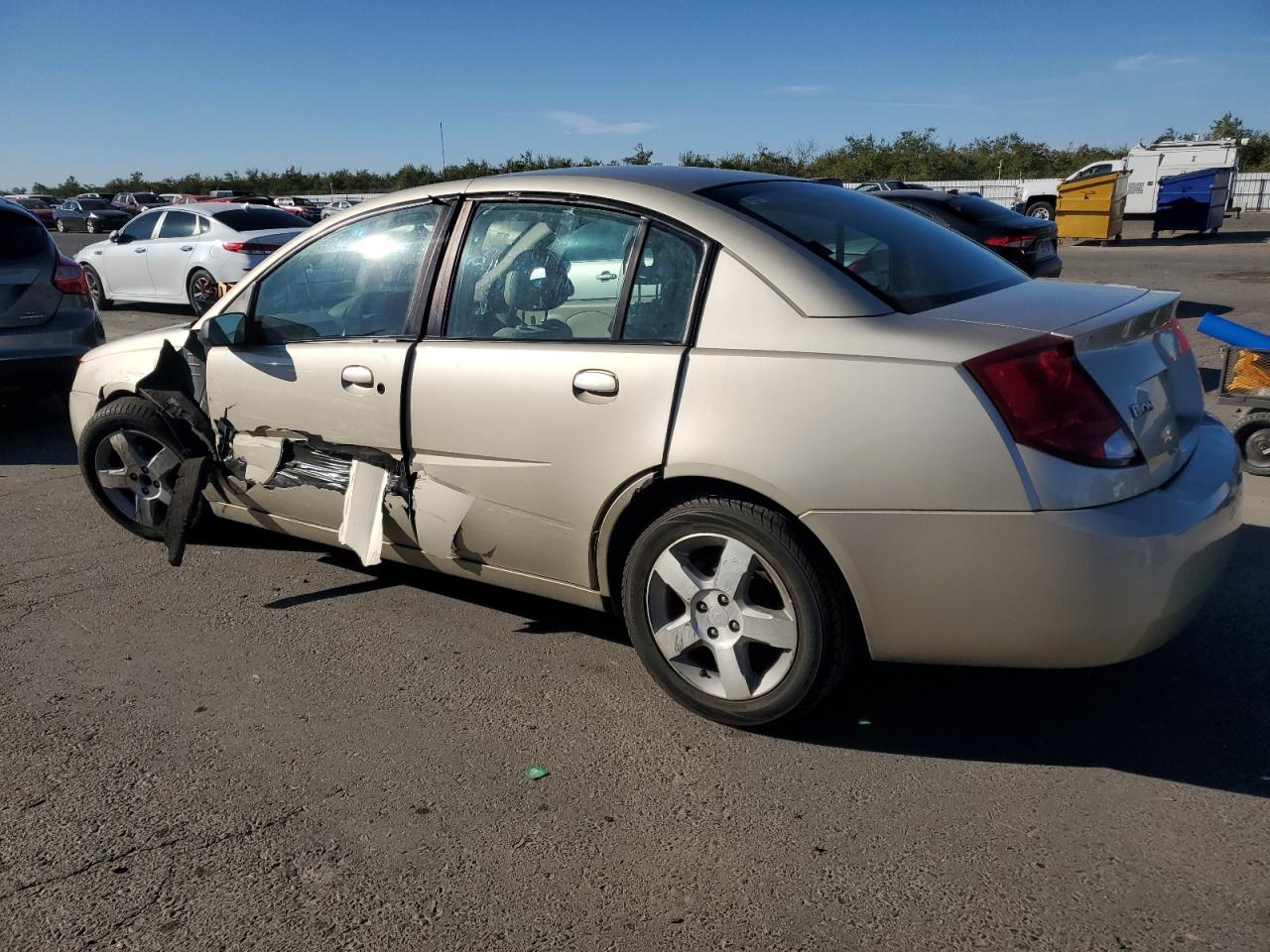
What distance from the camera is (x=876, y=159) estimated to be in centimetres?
6000

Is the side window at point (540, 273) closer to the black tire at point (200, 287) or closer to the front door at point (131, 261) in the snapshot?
the black tire at point (200, 287)

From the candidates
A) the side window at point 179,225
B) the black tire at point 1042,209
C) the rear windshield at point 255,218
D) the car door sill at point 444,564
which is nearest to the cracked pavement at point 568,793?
the car door sill at point 444,564

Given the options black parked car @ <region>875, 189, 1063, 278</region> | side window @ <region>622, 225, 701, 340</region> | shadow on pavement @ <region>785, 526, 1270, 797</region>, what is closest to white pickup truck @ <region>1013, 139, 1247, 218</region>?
black parked car @ <region>875, 189, 1063, 278</region>

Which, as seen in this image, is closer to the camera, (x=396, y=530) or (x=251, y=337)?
(x=396, y=530)

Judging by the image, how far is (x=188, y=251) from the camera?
1417 cm

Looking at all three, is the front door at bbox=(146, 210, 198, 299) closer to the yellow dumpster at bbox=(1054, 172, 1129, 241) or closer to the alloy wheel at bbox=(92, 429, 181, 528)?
the alloy wheel at bbox=(92, 429, 181, 528)

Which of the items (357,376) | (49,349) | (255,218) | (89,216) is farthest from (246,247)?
(89,216)

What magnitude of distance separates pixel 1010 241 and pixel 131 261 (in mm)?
12022

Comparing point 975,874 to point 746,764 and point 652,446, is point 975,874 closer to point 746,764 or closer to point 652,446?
point 746,764

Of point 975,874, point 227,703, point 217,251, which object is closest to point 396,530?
point 227,703

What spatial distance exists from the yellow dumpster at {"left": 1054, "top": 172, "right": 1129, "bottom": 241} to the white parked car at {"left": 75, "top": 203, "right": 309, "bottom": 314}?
18.4 metres

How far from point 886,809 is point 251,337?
3.07m

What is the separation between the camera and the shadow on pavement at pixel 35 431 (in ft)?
22.8

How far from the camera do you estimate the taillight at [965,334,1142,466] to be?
2.61 meters
